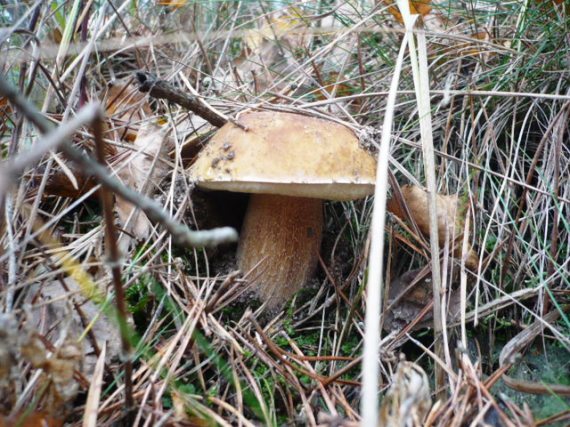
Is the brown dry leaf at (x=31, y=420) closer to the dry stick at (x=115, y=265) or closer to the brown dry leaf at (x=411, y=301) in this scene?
the dry stick at (x=115, y=265)

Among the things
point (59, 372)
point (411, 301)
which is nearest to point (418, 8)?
point (411, 301)

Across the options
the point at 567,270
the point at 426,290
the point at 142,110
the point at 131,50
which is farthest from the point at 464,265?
the point at 131,50

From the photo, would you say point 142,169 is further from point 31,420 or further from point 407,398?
point 407,398

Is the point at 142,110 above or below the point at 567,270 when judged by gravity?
above

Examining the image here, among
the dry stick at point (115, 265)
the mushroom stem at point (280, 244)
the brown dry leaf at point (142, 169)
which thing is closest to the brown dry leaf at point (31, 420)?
the dry stick at point (115, 265)

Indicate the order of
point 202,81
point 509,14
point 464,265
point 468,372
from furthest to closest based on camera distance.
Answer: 1. point 202,81
2. point 509,14
3. point 464,265
4. point 468,372

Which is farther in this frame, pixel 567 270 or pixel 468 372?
pixel 567 270

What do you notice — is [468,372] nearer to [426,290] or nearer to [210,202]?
[426,290]
